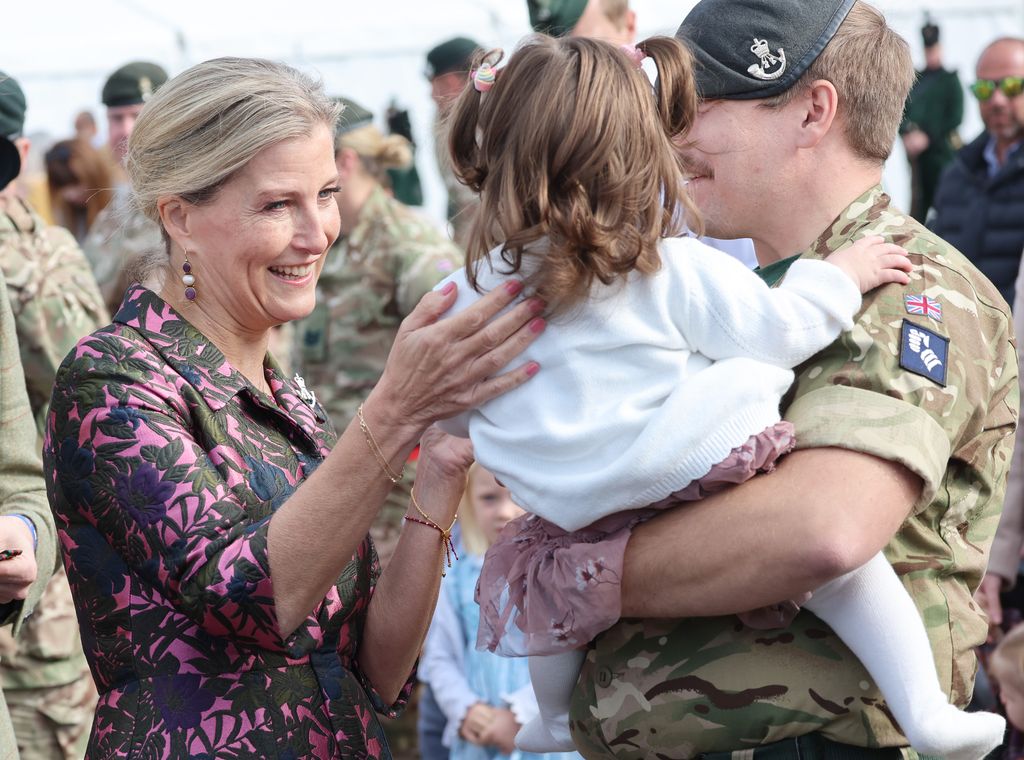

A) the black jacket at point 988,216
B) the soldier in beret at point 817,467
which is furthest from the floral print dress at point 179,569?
the black jacket at point 988,216

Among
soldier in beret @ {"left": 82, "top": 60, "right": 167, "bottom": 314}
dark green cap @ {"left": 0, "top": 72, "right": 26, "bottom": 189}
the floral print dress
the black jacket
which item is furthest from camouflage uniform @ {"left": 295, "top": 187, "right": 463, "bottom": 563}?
the floral print dress

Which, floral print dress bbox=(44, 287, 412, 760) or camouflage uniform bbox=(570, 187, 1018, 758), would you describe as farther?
floral print dress bbox=(44, 287, 412, 760)

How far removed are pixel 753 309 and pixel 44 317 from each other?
2836 mm

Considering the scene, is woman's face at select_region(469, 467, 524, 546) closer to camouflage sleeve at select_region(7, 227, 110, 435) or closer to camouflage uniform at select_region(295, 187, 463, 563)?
camouflage uniform at select_region(295, 187, 463, 563)

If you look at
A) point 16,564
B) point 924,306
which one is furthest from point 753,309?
point 16,564

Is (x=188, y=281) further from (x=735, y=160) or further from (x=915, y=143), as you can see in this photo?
(x=915, y=143)

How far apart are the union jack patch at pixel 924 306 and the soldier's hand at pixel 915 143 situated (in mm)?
8155

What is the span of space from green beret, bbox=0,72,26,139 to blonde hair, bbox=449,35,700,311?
2.02m

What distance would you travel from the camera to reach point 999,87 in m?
6.99

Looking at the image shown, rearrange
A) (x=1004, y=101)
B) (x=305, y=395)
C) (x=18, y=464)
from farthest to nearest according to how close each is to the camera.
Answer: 1. (x=1004, y=101)
2. (x=18, y=464)
3. (x=305, y=395)

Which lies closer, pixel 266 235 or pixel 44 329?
pixel 266 235

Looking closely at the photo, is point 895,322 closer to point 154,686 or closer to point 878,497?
point 878,497

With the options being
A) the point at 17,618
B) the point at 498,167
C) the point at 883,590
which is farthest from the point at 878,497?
the point at 17,618

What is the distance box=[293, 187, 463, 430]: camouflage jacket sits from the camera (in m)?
5.94
